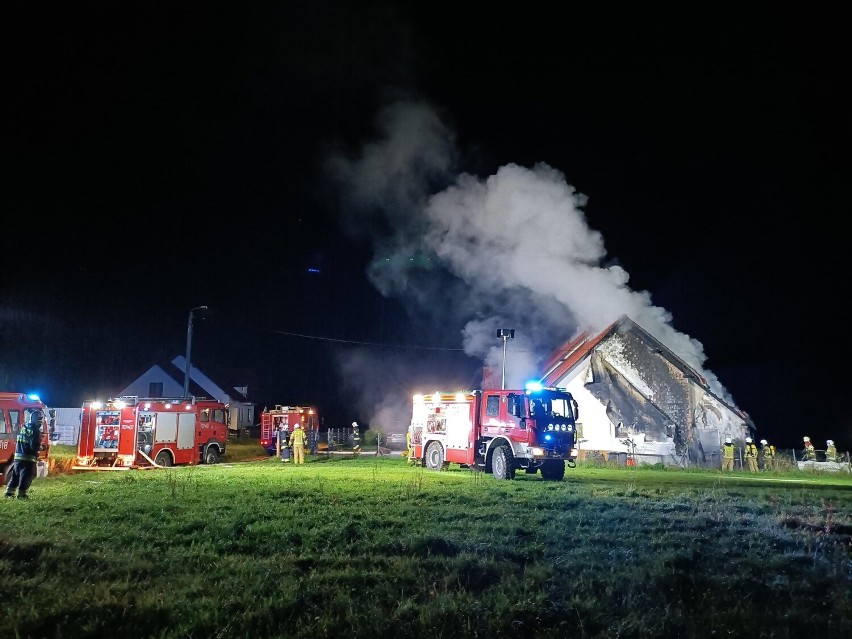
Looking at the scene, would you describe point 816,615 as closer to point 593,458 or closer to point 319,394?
point 593,458

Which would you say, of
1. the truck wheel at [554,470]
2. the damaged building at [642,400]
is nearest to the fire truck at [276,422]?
the damaged building at [642,400]

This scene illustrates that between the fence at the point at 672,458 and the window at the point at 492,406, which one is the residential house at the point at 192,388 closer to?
the fence at the point at 672,458

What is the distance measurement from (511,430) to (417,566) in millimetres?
11507

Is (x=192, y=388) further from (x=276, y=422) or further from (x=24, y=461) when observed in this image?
(x=24, y=461)

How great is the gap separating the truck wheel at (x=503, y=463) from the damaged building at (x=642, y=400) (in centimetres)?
1019

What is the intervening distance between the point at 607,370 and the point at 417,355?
1922cm

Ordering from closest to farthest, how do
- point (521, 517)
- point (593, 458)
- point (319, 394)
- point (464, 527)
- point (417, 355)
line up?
point (464, 527) < point (521, 517) < point (593, 458) < point (417, 355) < point (319, 394)

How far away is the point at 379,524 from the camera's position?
9516 mm

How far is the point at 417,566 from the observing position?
280 inches

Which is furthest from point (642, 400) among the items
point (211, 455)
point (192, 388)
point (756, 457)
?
point (192, 388)

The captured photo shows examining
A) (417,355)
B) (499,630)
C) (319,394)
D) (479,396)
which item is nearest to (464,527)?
(499,630)

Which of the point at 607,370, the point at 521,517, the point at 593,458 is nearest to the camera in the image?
the point at 521,517

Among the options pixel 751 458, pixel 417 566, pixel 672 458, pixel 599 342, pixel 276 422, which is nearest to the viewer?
pixel 417 566

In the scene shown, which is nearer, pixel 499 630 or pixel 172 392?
pixel 499 630
